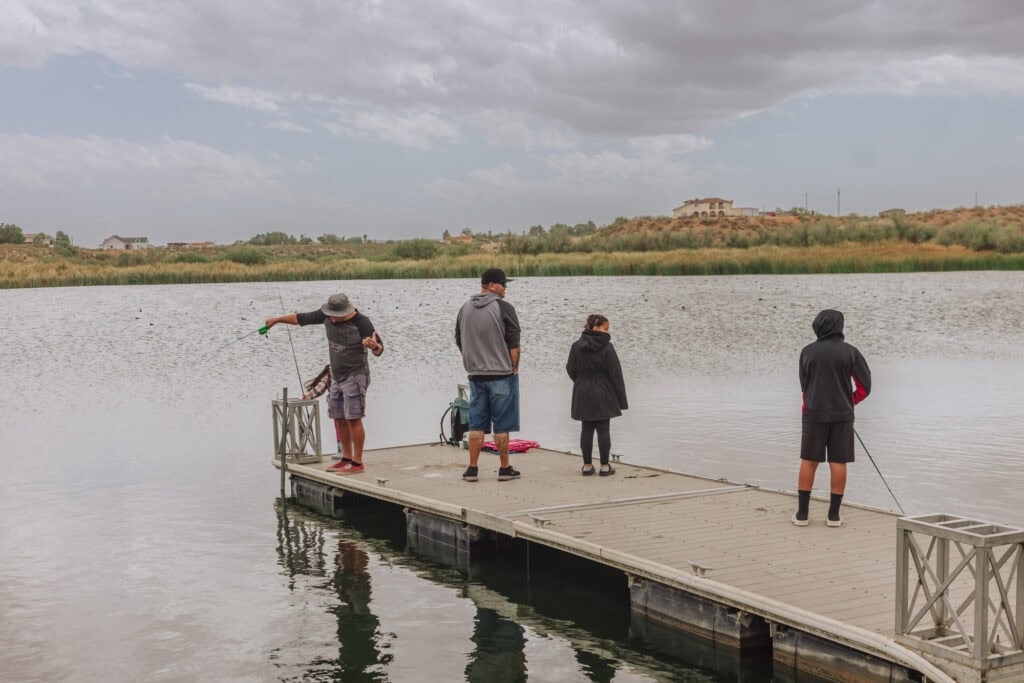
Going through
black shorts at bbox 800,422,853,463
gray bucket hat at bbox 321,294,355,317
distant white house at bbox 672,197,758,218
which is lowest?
black shorts at bbox 800,422,853,463

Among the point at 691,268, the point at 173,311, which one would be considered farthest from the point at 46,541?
the point at 691,268

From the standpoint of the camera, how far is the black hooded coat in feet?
33.8

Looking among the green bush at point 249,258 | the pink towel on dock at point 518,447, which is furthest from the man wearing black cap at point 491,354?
the green bush at point 249,258

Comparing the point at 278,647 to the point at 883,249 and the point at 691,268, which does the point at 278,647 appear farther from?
the point at 883,249

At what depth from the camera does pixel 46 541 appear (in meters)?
10.5

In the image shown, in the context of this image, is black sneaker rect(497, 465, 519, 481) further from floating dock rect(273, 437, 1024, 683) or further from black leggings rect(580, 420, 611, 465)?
black leggings rect(580, 420, 611, 465)

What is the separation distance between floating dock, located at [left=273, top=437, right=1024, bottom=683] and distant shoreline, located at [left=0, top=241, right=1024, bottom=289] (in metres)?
46.7

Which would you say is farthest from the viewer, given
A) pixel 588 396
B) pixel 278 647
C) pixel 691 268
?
pixel 691 268

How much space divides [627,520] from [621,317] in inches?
1124

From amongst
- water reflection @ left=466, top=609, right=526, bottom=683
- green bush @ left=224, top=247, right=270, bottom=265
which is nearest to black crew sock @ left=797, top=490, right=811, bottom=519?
water reflection @ left=466, top=609, right=526, bottom=683

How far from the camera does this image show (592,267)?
191 feet

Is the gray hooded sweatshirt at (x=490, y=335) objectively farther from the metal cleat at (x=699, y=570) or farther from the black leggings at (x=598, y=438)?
the metal cleat at (x=699, y=570)

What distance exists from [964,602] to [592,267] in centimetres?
5287

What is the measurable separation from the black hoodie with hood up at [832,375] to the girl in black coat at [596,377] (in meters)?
2.35
